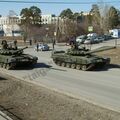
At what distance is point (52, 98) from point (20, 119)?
160 inches

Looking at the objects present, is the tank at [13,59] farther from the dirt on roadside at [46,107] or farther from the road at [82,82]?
the dirt on roadside at [46,107]

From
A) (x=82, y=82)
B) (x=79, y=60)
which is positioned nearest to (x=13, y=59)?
(x=79, y=60)

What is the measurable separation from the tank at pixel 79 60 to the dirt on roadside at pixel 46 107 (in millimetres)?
9823

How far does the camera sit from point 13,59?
100 feet

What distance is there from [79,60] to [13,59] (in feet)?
15.8

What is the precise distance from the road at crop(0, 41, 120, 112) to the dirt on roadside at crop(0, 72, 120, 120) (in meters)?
1.10

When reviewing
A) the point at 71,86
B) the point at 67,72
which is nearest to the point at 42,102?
the point at 71,86

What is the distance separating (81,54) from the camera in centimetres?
3105

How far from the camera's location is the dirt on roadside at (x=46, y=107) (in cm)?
1350

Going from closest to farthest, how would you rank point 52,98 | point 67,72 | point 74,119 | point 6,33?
point 74,119 → point 52,98 → point 67,72 → point 6,33

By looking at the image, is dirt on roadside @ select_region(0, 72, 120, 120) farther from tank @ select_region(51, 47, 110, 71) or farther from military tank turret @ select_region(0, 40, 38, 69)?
military tank turret @ select_region(0, 40, 38, 69)

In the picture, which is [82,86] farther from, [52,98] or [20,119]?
[20,119]

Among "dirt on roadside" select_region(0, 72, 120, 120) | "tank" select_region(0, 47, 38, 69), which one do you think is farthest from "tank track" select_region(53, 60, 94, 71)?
"dirt on roadside" select_region(0, 72, 120, 120)

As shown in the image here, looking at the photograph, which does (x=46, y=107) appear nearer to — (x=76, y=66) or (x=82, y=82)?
(x=82, y=82)
